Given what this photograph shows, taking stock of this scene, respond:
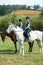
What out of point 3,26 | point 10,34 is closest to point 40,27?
point 3,26

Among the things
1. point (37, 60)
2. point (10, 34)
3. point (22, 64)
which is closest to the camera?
point (22, 64)

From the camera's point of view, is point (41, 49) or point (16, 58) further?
point (41, 49)

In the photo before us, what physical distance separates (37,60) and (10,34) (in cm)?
296

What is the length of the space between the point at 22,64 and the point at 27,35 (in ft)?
9.98

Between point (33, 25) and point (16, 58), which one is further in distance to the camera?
point (33, 25)

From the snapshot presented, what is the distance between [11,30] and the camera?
1284cm

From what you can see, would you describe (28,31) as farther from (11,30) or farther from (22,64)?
(22,64)

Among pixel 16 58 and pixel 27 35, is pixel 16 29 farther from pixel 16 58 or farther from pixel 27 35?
pixel 16 58

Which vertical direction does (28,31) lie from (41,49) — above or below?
above

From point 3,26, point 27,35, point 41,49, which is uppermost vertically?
point 27,35

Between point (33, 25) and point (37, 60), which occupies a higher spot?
point (37, 60)

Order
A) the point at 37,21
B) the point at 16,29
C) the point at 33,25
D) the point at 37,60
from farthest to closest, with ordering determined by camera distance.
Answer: the point at 37,21 → the point at 33,25 → the point at 16,29 → the point at 37,60

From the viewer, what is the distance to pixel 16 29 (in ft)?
41.8

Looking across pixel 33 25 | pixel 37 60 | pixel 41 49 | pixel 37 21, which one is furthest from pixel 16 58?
pixel 37 21
